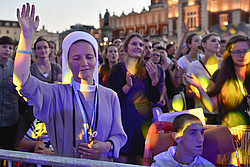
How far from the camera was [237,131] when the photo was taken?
3.43 metres

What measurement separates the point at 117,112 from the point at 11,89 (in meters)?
2.97

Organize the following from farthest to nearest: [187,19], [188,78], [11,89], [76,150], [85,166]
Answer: [187,19]
[11,89]
[188,78]
[76,150]
[85,166]

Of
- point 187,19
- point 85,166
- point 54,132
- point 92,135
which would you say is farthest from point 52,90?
point 187,19

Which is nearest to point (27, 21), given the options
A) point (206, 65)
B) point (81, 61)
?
point (81, 61)

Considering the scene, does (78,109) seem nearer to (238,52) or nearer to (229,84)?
(229,84)

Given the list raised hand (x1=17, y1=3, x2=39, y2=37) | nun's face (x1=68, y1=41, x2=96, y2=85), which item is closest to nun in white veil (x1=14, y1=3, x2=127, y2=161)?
nun's face (x1=68, y1=41, x2=96, y2=85)

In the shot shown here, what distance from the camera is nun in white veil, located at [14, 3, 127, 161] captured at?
89.1 inches

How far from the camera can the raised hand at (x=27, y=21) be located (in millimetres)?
2014

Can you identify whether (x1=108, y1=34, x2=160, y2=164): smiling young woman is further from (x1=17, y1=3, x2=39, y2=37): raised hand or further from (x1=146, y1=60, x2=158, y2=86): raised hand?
(x1=17, y1=3, x2=39, y2=37): raised hand

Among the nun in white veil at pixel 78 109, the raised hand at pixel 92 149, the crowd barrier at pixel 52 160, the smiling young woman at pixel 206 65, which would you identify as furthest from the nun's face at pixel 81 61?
the smiling young woman at pixel 206 65

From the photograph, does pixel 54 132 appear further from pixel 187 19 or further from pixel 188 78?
pixel 187 19

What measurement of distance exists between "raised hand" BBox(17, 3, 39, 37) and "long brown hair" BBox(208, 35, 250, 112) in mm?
2560

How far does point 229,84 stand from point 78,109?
7.22 feet

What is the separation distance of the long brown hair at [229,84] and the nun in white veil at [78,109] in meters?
1.77
